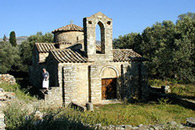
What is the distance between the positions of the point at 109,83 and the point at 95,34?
11.7 ft

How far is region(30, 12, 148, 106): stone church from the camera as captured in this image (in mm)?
12570

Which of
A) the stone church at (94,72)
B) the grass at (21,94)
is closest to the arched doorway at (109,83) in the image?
the stone church at (94,72)

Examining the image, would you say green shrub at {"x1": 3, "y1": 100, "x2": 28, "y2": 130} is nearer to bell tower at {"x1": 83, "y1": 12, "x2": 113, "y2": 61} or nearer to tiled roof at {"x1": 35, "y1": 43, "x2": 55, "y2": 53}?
bell tower at {"x1": 83, "y1": 12, "x2": 113, "y2": 61}

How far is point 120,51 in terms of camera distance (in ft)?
51.9

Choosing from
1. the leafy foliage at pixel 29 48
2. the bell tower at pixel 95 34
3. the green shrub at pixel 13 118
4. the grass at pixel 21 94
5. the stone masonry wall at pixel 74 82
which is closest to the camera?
the green shrub at pixel 13 118

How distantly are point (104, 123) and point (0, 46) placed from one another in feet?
90.2

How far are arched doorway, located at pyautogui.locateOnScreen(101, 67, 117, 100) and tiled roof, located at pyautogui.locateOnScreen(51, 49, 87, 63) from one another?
1.84m

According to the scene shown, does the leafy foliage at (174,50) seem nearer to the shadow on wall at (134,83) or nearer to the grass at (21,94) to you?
the shadow on wall at (134,83)

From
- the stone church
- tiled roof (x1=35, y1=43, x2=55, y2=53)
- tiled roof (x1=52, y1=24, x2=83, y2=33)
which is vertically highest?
tiled roof (x1=52, y1=24, x2=83, y2=33)

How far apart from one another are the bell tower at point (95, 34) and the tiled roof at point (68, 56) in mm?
559

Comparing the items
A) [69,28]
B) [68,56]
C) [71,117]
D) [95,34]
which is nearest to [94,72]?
[68,56]

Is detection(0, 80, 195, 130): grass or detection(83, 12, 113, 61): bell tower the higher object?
detection(83, 12, 113, 61): bell tower

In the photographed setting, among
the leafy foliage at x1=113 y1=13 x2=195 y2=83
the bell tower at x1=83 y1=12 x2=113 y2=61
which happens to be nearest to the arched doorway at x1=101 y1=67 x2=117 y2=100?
the bell tower at x1=83 y1=12 x2=113 y2=61

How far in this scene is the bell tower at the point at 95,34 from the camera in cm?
1340
